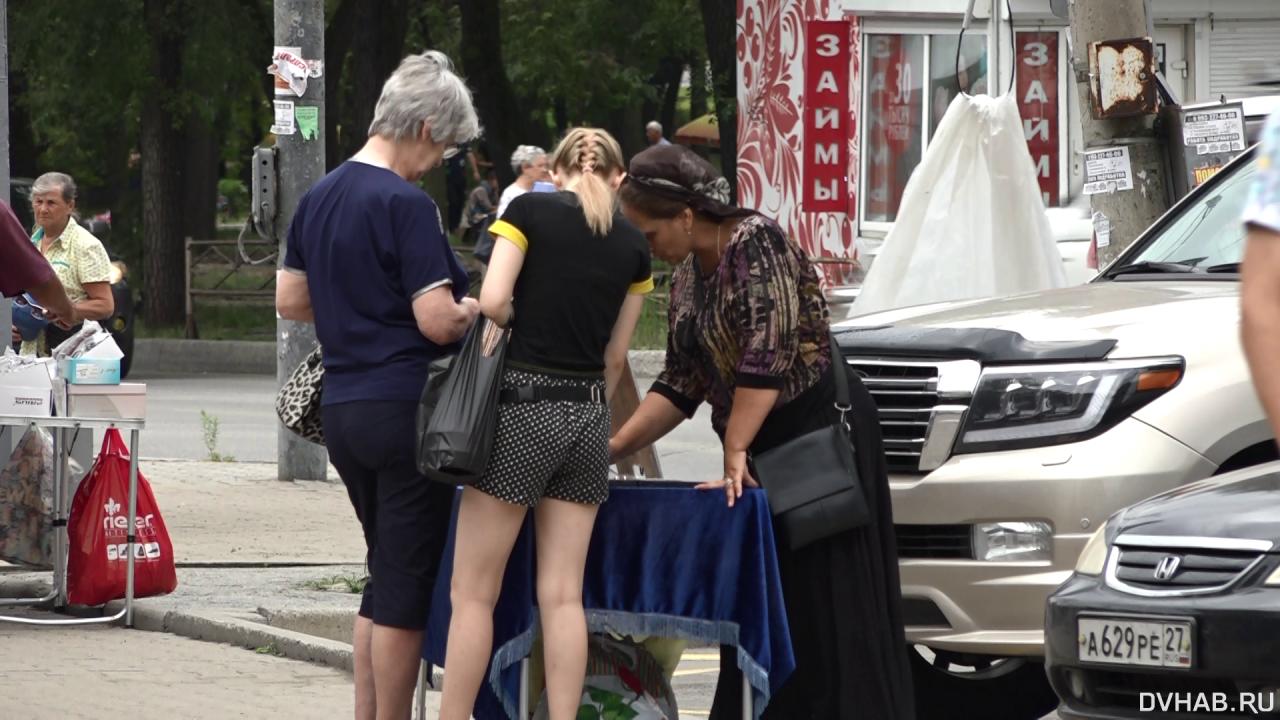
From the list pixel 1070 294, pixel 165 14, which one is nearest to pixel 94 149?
pixel 165 14

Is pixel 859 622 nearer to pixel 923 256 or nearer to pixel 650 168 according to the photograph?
pixel 650 168

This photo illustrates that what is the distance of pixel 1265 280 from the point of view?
8.91 ft

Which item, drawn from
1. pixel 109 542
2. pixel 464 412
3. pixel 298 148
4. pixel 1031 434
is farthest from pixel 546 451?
pixel 298 148

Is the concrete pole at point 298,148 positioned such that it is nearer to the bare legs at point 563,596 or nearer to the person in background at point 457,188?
the bare legs at point 563,596

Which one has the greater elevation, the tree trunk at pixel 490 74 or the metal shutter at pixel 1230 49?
the tree trunk at pixel 490 74

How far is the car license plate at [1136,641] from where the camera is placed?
3742 millimetres

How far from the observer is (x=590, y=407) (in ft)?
15.6

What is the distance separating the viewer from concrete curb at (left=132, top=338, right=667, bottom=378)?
2084 centimetres

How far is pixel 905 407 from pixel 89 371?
335cm

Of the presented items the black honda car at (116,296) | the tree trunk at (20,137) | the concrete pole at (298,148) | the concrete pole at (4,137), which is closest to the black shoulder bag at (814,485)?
the concrete pole at (4,137)

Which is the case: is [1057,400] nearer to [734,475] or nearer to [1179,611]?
[734,475]

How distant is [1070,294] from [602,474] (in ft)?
6.21

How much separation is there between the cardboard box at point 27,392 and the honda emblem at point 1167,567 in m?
4.56

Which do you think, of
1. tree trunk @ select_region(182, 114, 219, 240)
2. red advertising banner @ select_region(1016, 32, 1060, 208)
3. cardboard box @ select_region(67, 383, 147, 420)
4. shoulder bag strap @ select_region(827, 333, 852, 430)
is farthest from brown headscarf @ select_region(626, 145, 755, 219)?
tree trunk @ select_region(182, 114, 219, 240)
